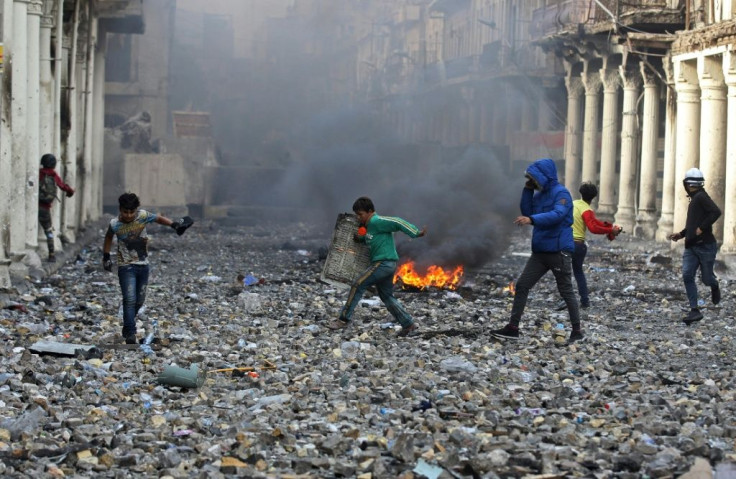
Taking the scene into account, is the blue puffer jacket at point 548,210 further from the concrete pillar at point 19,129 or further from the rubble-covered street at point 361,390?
the concrete pillar at point 19,129

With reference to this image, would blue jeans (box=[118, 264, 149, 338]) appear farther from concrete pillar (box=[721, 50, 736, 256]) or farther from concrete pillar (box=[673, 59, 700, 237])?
concrete pillar (box=[673, 59, 700, 237])

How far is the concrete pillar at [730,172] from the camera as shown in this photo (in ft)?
60.6

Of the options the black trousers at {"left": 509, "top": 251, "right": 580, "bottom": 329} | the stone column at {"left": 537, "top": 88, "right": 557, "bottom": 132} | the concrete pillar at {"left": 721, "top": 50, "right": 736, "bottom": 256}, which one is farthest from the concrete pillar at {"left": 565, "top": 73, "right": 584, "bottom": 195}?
the black trousers at {"left": 509, "top": 251, "right": 580, "bottom": 329}

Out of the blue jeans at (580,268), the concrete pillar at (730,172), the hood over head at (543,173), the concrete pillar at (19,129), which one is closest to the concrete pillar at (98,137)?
the concrete pillar at (19,129)

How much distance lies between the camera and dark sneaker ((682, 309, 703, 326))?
40.6ft

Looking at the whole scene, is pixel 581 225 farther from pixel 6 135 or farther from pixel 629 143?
pixel 629 143

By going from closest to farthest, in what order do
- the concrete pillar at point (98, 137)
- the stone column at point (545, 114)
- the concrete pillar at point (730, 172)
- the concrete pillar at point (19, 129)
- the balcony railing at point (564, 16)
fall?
the concrete pillar at point (19, 129), the concrete pillar at point (730, 172), the concrete pillar at point (98, 137), the balcony railing at point (564, 16), the stone column at point (545, 114)

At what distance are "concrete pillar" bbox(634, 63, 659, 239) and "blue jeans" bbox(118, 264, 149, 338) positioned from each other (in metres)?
18.5

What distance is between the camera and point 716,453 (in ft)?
21.3

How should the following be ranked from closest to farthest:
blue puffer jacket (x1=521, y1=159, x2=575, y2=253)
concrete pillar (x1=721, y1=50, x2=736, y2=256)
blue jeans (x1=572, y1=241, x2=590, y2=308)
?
1. blue puffer jacket (x1=521, y1=159, x2=575, y2=253)
2. blue jeans (x1=572, y1=241, x2=590, y2=308)
3. concrete pillar (x1=721, y1=50, x2=736, y2=256)

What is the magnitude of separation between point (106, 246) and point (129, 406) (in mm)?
2925

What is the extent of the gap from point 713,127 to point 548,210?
11.4m

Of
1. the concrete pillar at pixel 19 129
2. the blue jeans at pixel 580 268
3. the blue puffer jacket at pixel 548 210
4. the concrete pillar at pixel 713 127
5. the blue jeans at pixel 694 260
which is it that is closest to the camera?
the blue puffer jacket at pixel 548 210

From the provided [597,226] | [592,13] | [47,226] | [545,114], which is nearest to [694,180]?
[597,226]
